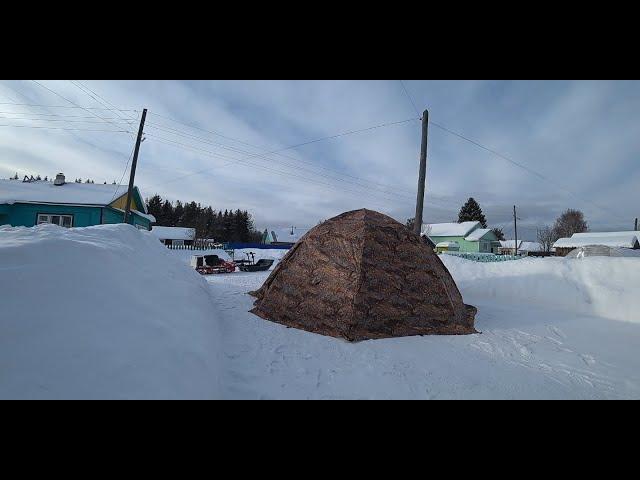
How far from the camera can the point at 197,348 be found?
2914mm

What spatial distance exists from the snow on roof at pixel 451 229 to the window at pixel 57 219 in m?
38.3

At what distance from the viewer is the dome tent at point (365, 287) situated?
15.3 ft

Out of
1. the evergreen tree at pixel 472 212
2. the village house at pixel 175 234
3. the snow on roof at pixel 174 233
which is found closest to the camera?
the village house at pixel 175 234

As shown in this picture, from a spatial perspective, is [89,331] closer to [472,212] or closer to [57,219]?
[57,219]

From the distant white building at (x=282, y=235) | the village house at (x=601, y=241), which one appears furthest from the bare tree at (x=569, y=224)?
the distant white building at (x=282, y=235)

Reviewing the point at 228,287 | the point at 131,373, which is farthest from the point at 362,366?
the point at 228,287

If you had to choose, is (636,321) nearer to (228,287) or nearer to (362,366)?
(362,366)

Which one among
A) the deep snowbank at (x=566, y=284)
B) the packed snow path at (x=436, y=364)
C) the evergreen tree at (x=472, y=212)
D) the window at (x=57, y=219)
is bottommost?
the packed snow path at (x=436, y=364)

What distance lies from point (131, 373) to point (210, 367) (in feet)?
2.72

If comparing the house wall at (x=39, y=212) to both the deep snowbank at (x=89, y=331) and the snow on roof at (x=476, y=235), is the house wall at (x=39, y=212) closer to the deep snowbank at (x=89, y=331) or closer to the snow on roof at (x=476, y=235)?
the deep snowbank at (x=89, y=331)

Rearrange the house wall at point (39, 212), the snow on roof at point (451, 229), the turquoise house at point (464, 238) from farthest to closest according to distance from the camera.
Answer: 1. the snow on roof at point (451, 229)
2. the turquoise house at point (464, 238)
3. the house wall at point (39, 212)

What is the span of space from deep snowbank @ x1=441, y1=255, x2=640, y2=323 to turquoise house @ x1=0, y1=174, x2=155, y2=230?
21636 millimetres

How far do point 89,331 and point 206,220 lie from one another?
68.6m
